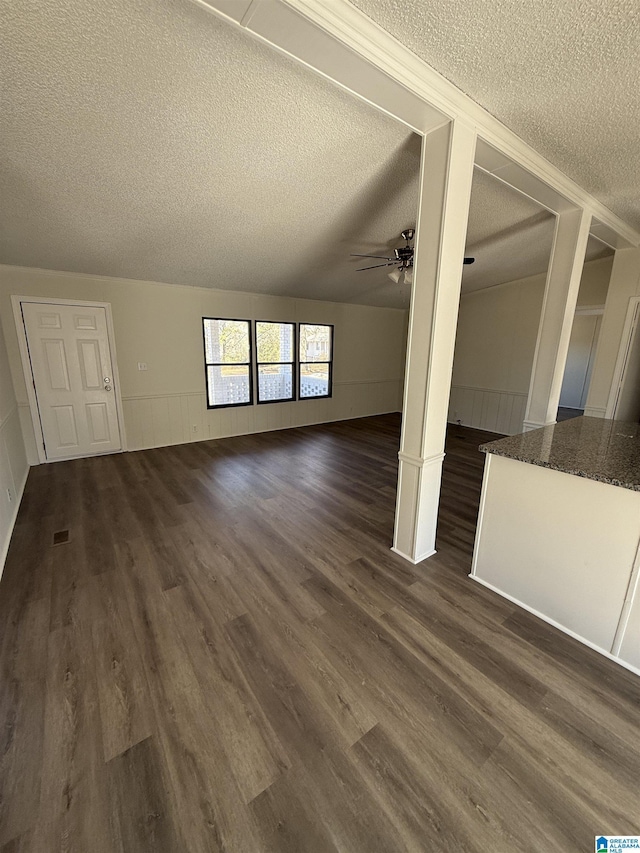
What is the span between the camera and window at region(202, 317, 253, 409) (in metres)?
5.33

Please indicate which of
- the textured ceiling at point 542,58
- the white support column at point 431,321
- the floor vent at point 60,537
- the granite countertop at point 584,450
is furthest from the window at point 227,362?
the granite countertop at point 584,450

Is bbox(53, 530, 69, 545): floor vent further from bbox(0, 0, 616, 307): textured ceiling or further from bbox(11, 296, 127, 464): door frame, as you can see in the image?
bbox(0, 0, 616, 307): textured ceiling

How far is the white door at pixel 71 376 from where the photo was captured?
408 centimetres

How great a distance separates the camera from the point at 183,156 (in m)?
2.34

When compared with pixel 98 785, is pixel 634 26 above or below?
above

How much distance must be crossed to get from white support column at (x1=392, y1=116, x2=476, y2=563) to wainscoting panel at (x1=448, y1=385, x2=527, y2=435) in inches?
176

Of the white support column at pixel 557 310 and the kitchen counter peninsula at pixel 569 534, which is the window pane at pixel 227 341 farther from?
the kitchen counter peninsula at pixel 569 534

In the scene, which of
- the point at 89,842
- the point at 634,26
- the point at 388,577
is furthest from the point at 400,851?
the point at 634,26

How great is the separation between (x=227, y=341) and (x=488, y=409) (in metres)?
4.92

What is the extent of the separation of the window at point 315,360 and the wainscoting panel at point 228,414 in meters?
0.21

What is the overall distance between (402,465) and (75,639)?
2182 mm

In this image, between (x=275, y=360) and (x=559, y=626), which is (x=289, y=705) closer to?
(x=559, y=626)

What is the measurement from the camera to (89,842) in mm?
1054

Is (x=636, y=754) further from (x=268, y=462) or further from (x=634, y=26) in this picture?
(x=268, y=462)
